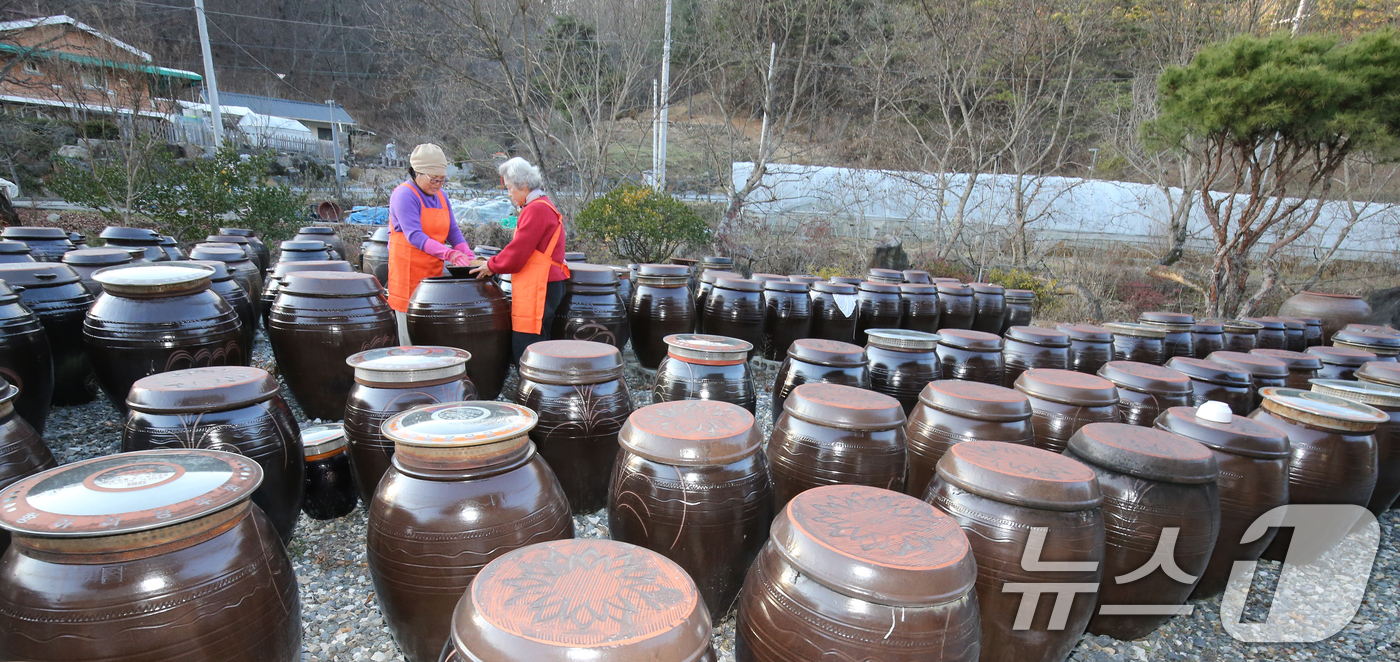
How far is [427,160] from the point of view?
396cm

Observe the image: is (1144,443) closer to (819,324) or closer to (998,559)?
(998,559)

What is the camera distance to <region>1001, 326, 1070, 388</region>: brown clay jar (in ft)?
14.8

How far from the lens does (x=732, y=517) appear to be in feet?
7.32

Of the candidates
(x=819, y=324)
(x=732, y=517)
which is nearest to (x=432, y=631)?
(x=732, y=517)

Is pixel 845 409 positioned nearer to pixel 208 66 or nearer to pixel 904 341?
pixel 904 341

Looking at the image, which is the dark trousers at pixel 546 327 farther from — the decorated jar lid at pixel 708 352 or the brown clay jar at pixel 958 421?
the brown clay jar at pixel 958 421

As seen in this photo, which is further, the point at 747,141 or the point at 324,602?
the point at 747,141

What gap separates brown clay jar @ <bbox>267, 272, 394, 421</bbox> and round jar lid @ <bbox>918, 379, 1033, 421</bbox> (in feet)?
10.4

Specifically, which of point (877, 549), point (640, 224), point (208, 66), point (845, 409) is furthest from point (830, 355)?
point (208, 66)

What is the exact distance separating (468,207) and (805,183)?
8801 mm

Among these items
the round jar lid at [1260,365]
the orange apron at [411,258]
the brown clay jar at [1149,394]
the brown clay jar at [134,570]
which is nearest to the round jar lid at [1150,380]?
the brown clay jar at [1149,394]

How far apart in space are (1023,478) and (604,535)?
205 cm

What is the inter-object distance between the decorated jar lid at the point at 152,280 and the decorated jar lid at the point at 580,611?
9.39 ft

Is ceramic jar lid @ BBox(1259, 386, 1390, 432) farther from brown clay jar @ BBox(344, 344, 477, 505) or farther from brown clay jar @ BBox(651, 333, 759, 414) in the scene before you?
brown clay jar @ BBox(344, 344, 477, 505)
